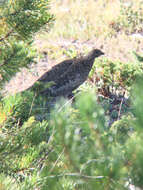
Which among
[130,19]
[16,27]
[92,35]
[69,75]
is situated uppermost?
[16,27]

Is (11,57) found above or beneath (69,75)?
above

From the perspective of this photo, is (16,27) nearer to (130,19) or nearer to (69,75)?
(69,75)

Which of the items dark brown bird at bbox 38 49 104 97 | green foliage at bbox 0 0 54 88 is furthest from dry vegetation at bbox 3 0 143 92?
green foliage at bbox 0 0 54 88

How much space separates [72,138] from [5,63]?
1510mm

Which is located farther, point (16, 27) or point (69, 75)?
point (69, 75)

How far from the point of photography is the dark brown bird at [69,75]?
576 centimetres

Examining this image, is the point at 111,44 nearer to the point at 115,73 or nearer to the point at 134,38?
the point at 134,38

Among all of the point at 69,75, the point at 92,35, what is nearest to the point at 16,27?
the point at 69,75

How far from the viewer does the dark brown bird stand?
5763 mm

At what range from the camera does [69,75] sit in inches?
238

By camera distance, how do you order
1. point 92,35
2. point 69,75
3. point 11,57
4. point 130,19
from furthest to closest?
point 92,35
point 130,19
point 69,75
point 11,57

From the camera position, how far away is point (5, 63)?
2.40 metres

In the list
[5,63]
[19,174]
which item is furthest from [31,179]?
[5,63]

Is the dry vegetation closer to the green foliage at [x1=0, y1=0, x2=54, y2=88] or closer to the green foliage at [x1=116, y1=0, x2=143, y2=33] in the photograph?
the green foliage at [x1=116, y1=0, x2=143, y2=33]
